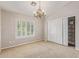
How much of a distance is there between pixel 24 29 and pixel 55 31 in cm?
241

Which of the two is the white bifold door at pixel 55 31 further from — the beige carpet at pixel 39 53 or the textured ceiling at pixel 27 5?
the beige carpet at pixel 39 53

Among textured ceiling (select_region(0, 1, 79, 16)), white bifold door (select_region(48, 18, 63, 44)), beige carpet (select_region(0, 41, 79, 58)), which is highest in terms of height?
textured ceiling (select_region(0, 1, 79, 16))

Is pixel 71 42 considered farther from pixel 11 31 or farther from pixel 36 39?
pixel 11 31

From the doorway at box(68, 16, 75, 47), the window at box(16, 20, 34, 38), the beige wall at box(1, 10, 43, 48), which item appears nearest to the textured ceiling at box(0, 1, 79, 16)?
the beige wall at box(1, 10, 43, 48)

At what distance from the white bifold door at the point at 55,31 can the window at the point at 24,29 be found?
1565mm

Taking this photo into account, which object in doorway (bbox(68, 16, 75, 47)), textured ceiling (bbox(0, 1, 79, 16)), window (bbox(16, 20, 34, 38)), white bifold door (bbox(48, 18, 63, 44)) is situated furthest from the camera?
white bifold door (bbox(48, 18, 63, 44))

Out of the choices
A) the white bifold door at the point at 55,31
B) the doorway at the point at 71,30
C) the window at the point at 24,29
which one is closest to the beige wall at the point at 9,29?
the window at the point at 24,29

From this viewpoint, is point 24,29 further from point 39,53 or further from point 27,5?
point 39,53

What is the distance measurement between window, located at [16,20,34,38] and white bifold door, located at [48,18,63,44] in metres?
1.56

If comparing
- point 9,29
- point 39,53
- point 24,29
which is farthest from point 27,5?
point 24,29

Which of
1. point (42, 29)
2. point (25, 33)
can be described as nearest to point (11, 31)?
point (25, 33)

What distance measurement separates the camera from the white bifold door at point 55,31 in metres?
6.12

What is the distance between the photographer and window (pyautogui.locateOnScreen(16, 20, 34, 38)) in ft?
19.7

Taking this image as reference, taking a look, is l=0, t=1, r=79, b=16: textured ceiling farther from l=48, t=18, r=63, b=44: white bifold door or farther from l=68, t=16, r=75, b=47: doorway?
l=48, t=18, r=63, b=44: white bifold door
